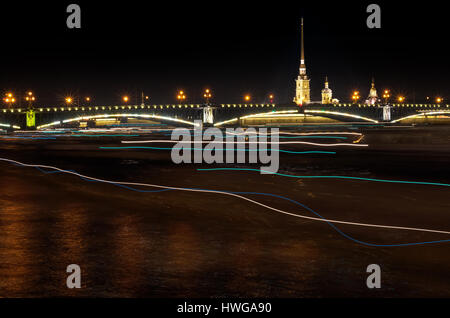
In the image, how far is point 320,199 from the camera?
63.6ft

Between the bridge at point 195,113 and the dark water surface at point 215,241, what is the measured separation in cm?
8737

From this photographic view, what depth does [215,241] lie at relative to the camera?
12781 mm

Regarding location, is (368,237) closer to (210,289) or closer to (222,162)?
(210,289)

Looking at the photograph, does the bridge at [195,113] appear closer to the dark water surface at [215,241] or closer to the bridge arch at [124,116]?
the bridge arch at [124,116]

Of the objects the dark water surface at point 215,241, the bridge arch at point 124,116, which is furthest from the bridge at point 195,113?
the dark water surface at point 215,241

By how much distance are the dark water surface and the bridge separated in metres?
87.4

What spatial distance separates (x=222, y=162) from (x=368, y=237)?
885 inches

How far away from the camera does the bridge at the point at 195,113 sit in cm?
10820

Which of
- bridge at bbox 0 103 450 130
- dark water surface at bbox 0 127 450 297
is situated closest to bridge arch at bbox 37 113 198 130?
bridge at bbox 0 103 450 130

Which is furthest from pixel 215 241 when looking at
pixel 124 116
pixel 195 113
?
pixel 195 113

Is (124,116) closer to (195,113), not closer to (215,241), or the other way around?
(195,113)

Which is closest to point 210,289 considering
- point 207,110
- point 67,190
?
point 67,190

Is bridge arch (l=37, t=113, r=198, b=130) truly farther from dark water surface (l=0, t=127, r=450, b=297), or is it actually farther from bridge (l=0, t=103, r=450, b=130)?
dark water surface (l=0, t=127, r=450, b=297)

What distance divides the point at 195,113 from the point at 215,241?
4555 inches
